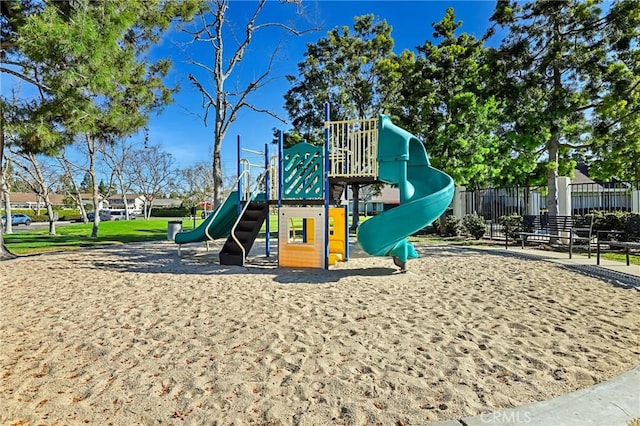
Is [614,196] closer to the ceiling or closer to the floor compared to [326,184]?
closer to the ceiling

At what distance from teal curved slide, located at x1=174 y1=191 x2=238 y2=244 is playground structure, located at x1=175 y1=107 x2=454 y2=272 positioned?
0.03 metres

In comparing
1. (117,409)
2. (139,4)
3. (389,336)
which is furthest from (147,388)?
(139,4)

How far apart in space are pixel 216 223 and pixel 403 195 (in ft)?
19.3

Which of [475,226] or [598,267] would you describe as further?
[475,226]

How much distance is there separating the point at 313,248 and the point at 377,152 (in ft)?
9.30

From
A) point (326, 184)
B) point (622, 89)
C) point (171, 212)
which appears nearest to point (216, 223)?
point (326, 184)

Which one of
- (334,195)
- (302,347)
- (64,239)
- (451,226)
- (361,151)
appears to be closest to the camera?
(302,347)

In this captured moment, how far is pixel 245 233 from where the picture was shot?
1015 cm

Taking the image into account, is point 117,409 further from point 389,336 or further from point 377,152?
point 377,152

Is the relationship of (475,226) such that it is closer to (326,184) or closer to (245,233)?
(326,184)

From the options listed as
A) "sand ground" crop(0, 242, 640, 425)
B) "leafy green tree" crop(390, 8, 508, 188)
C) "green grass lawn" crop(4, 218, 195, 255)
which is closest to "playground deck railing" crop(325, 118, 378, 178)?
"sand ground" crop(0, 242, 640, 425)

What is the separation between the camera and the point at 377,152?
332 inches

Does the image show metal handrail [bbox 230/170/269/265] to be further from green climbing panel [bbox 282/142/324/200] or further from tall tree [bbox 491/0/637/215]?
tall tree [bbox 491/0/637/215]

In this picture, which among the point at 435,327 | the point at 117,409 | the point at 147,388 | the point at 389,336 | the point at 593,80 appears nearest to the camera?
the point at 117,409
